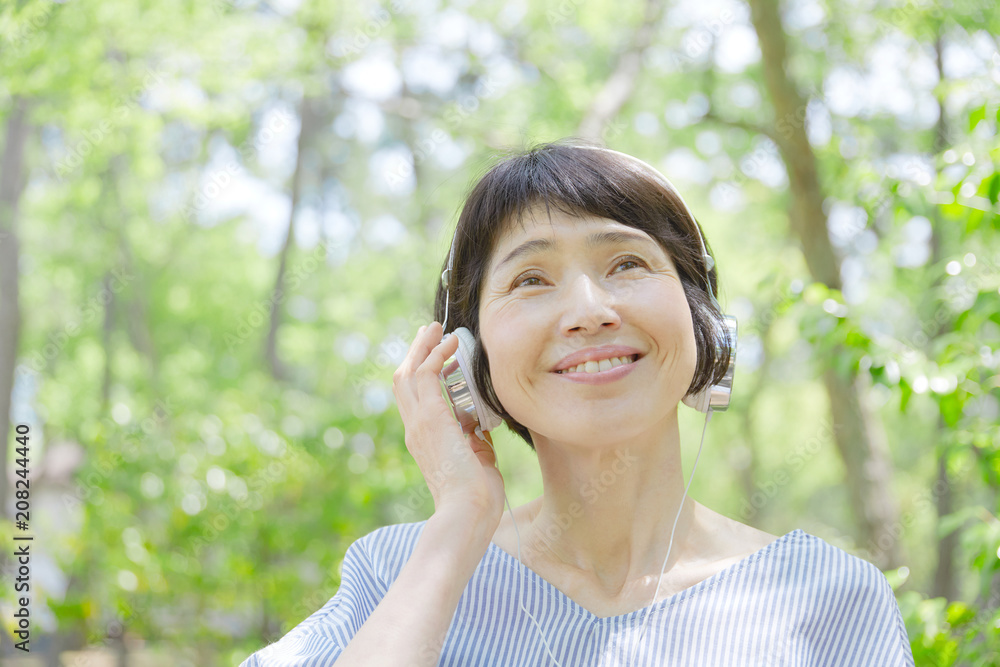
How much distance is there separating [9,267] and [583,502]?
9.18 m

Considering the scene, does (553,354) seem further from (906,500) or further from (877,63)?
(906,500)

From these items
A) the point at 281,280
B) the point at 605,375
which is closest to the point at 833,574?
the point at 605,375

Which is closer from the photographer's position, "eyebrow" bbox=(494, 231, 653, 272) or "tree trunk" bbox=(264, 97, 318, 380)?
"eyebrow" bbox=(494, 231, 653, 272)

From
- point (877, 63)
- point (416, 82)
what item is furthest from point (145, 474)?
Result: point (416, 82)

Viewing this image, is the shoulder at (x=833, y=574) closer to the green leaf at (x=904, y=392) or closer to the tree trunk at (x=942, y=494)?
the green leaf at (x=904, y=392)

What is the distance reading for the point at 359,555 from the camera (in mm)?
1765

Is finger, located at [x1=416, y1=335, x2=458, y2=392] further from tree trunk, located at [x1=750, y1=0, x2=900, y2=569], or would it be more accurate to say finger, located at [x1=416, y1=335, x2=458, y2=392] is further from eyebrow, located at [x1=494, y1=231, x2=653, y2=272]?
tree trunk, located at [x1=750, y1=0, x2=900, y2=569]

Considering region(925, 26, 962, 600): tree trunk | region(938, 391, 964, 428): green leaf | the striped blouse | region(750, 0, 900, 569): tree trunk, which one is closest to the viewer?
the striped blouse

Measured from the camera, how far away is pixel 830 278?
5172 mm

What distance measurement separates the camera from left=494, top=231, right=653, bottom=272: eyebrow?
161 cm

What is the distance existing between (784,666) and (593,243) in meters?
0.86

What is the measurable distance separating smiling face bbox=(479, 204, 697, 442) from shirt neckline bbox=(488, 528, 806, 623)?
0.32 metres

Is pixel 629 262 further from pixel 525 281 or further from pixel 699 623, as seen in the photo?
pixel 699 623

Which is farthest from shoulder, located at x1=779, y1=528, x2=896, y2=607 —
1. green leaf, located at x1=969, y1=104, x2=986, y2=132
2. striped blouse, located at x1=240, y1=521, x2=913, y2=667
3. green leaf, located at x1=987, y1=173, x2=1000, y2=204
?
green leaf, located at x1=969, y1=104, x2=986, y2=132
